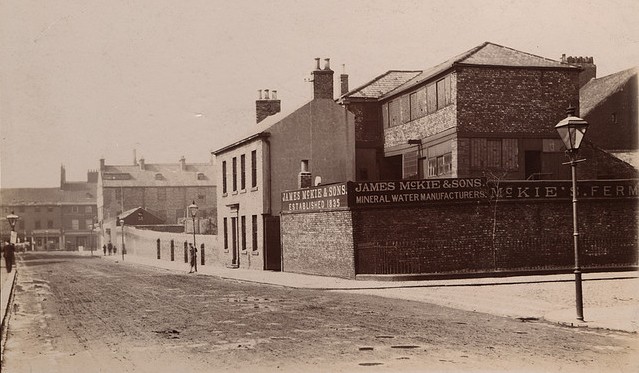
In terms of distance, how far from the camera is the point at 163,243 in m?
54.8

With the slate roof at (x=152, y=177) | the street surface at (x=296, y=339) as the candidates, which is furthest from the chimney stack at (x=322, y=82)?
the slate roof at (x=152, y=177)

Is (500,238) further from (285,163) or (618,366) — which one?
(618,366)

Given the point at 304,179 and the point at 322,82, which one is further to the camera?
the point at 322,82

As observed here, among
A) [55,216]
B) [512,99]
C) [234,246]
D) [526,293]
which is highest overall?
[512,99]

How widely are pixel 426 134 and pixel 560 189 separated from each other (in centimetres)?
739

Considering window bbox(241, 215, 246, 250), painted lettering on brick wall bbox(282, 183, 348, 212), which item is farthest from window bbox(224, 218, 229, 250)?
painted lettering on brick wall bbox(282, 183, 348, 212)

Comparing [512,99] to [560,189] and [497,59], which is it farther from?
[560,189]

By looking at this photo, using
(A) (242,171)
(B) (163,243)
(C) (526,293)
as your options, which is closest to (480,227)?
(C) (526,293)

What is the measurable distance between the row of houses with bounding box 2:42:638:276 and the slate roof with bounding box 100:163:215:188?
55464 millimetres

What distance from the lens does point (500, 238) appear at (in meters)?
24.4

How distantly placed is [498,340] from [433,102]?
20.3 metres

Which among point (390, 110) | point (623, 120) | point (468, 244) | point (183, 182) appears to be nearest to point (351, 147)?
point (390, 110)

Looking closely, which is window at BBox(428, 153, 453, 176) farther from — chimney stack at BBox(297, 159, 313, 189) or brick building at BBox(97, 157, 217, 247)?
brick building at BBox(97, 157, 217, 247)

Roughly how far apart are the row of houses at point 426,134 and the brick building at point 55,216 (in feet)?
262
